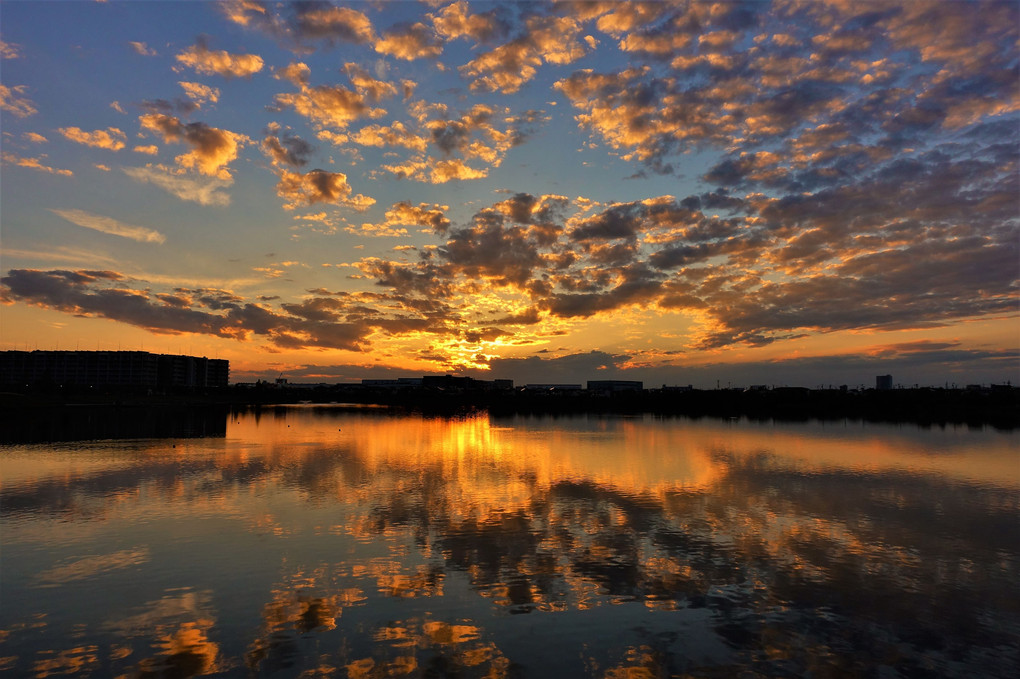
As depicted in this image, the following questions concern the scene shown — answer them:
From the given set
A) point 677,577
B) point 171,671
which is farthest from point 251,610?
point 677,577

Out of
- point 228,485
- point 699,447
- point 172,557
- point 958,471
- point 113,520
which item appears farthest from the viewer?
point 699,447

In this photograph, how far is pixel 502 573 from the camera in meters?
26.2

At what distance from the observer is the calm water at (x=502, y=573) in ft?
60.6

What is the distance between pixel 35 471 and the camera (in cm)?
5175

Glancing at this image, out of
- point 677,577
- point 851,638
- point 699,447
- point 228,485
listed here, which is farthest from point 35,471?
point 699,447

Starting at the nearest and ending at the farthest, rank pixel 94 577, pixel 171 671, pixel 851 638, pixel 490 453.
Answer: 1. pixel 171 671
2. pixel 851 638
3. pixel 94 577
4. pixel 490 453

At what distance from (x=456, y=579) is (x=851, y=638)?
51.1 ft

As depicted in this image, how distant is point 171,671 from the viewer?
56.3 ft

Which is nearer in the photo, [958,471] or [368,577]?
[368,577]

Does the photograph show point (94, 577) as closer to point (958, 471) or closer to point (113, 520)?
point (113, 520)

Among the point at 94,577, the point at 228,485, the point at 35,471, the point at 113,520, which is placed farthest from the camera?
the point at 35,471

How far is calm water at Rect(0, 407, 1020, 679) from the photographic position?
60.6ft

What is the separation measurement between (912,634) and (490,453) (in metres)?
57.1

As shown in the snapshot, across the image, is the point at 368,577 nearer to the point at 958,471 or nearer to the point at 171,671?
the point at 171,671
